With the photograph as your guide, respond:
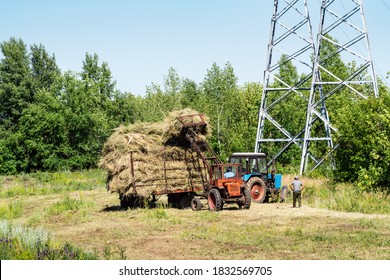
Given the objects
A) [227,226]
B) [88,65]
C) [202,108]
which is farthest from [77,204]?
[88,65]

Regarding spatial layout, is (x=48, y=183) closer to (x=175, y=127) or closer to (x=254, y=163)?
(x=254, y=163)

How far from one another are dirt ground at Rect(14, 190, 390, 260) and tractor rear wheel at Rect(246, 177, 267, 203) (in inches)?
56.1

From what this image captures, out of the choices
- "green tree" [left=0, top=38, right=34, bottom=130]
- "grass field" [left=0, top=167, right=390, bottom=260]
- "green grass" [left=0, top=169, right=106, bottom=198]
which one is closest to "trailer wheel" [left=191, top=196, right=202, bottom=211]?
"grass field" [left=0, top=167, right=390, bottom=260]

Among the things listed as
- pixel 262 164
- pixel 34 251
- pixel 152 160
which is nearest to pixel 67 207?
pixel 152 160

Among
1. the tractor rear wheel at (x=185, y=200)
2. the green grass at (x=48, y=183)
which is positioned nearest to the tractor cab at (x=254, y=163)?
the tractor rear wheel at (x=185, y=200)

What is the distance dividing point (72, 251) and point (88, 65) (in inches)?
2411

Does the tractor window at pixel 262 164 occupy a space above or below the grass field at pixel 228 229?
above

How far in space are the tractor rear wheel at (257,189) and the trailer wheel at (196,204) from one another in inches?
121

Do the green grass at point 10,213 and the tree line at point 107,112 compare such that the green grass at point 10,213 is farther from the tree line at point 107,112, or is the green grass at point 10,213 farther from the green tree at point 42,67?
the green tree at point 42,67

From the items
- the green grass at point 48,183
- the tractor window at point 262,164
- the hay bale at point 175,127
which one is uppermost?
the hay bale at point 175,127

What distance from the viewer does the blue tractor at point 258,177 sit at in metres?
24.3

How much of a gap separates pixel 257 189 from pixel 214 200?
372cm

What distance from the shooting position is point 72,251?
1106 cm

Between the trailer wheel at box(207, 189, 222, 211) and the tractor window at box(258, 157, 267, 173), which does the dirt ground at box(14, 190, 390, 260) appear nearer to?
the trailer wheel at box(207, 189, 222, 211)
